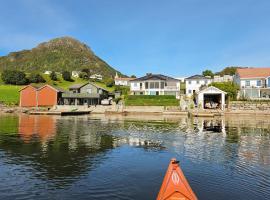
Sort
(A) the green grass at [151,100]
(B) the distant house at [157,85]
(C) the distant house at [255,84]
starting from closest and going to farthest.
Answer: (C) the distant house at [255,84] → (A) the green grass at [151,100] → (B) the distant house at [157,85]

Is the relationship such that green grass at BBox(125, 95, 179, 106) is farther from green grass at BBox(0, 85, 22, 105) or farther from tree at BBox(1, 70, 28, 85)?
tree at BBox(1, 70, 28, 85)

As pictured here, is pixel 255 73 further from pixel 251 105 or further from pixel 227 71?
pixel 227 71

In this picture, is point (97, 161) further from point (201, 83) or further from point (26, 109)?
point (201, 83)

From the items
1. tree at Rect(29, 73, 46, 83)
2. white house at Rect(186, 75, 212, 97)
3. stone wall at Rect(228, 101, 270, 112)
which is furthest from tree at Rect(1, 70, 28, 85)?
stone wall at Rect(228, 101, 270, 112)

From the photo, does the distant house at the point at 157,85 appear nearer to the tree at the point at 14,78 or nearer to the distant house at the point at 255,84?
the distant house at the point at 255,84

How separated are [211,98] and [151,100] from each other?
18014 mm

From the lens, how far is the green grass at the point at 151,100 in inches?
3393

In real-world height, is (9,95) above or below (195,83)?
below

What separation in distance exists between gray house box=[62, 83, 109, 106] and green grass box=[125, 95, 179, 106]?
12.6 m

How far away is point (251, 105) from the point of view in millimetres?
78938

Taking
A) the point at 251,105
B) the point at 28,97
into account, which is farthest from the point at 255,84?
the point at 28,97

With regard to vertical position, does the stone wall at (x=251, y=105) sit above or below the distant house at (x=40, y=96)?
below

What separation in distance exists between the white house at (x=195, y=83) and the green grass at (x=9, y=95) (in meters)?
57.4

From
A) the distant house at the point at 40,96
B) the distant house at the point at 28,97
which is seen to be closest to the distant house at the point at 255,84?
the distant house at the point at 40,96
